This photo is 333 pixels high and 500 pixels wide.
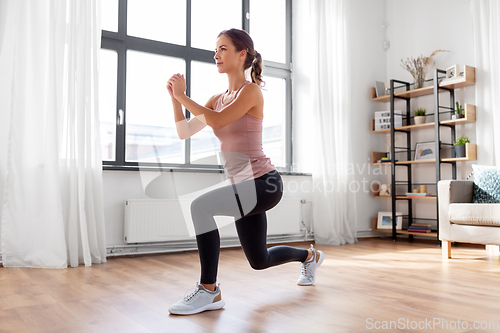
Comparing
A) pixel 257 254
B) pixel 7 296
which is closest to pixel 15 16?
pixel 7 296

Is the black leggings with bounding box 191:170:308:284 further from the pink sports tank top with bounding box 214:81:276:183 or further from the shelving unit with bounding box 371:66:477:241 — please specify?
the shelving unit with bounding box 371:66:477:241

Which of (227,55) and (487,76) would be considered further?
(487,76)

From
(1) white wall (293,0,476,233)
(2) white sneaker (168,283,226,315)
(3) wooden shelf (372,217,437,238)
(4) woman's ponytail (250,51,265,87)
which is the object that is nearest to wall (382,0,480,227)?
(1) white wall (293,0,476,233)

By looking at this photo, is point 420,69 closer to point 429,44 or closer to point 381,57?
point 429,44

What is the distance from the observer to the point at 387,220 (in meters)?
4.67

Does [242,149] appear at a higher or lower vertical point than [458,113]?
lower

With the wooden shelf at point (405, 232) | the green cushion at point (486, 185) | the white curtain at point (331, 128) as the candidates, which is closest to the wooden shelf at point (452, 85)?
the white curtain at point (331, 128)

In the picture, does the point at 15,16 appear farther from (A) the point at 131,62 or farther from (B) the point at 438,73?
(B) the point at 438,73

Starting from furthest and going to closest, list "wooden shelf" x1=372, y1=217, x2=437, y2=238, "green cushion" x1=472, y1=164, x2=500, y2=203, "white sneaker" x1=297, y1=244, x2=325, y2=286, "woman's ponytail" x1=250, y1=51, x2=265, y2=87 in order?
"wooden shelf" x1=372, y1=217, x2=437, y2=238 < "green cushion" x1=472, y1=164, x2=500, y2=203 < "white sneaker" x1=297, y1=244, x2=325, y2=286 < "woman's ponytail" x1=250, y1=51, x2=265, y2=87

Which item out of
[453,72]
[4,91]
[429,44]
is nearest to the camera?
[4,91]

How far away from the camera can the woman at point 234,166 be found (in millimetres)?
1572

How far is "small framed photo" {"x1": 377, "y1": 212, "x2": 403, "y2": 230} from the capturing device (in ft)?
15.0

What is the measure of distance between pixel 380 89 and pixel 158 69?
2.53 m

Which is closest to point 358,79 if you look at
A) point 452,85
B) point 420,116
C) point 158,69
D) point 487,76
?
point 420,116
